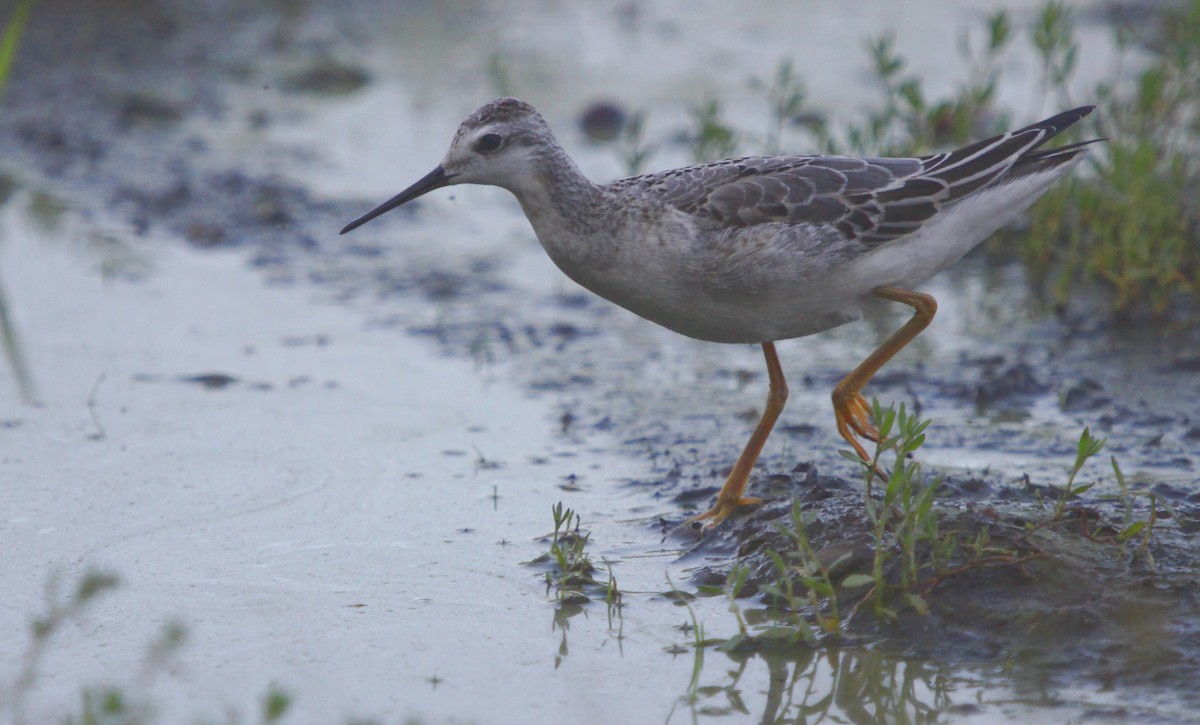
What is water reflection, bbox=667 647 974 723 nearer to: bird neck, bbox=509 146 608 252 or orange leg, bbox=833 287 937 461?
orange leg, bbox=833 287 937 461

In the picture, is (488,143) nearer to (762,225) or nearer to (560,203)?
(560,203)

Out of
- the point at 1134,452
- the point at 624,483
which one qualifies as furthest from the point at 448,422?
the point at 1134,452

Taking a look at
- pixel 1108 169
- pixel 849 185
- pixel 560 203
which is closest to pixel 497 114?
pixel 560 203

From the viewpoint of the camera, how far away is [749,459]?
559cm

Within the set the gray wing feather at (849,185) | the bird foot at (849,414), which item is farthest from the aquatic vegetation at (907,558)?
the gray wing feather at (849,185)

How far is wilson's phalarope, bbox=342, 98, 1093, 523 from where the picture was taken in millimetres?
5168

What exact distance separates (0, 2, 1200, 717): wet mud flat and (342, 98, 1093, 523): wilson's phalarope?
553mm

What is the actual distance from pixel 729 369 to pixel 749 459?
5.87 ft

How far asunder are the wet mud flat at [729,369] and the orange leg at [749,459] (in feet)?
0.48

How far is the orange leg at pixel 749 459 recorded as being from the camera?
18.1 feet

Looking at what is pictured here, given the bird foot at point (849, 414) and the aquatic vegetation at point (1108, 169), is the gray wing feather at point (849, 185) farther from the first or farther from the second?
the aquatic vegetation at point (1108, 169)

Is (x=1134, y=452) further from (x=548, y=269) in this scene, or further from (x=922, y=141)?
(x=548, y=269)

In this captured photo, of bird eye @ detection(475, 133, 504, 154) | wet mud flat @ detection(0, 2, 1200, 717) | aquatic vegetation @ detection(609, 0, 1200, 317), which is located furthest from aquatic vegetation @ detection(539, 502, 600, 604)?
aquatic vegetation @ detection(609, 0, 1200, 317)

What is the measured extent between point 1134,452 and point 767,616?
222cm
